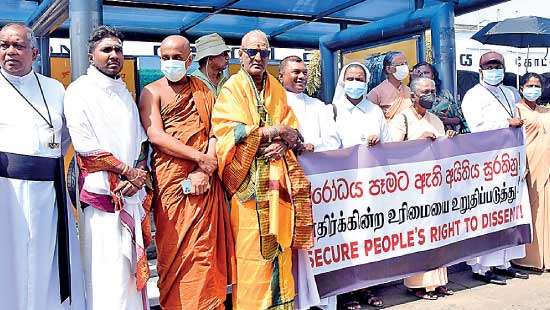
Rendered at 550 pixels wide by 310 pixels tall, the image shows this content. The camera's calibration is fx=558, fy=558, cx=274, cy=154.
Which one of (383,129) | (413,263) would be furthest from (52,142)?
(413,263)

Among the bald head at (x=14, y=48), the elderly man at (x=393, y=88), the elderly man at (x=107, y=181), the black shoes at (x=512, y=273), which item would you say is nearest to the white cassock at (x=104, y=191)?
the elderly man at (x=107, y=181)

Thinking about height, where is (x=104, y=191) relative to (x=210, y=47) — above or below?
below

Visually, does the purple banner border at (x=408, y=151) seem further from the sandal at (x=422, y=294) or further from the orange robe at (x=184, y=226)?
the sandal at (x=422, y=294)

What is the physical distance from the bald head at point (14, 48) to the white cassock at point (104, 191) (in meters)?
0.26

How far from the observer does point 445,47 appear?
20.2 feet

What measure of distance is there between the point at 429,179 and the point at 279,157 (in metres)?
1.48

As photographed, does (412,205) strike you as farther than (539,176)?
No

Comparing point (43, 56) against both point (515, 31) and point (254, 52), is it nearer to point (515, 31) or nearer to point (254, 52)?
point (254, 52)

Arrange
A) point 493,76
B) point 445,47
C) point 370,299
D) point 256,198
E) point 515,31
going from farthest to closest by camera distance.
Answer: point 515,31 → point 445,47 → point 493,76 → point 370,299 → point 256,198

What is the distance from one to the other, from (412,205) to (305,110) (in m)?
1.08

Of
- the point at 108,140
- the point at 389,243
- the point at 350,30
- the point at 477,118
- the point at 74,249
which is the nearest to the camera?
the point at 108,140

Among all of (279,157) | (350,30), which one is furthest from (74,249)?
(350,30)

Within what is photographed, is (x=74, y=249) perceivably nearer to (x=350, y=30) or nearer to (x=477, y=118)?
(x=477, y=118)

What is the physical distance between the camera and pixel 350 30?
26.9ft
